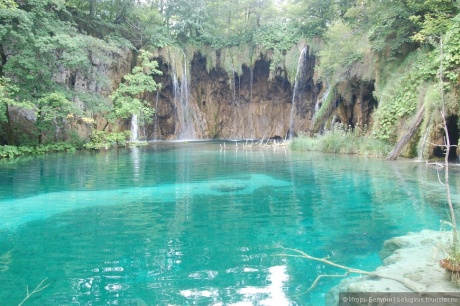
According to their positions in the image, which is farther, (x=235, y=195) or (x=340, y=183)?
(x=340, y=183)

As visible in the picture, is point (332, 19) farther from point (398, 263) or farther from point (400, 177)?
point (398, 263)

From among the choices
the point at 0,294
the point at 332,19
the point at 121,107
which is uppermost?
the point at 332,19

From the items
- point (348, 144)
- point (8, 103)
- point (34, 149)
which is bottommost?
point (34, 149)

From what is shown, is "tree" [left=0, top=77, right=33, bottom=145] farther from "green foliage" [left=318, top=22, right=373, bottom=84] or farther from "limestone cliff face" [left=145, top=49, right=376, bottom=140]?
"green foliage" [left=318, top=22, right=373, bottom=84]

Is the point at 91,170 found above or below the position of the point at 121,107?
below

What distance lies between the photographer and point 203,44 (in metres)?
33.0

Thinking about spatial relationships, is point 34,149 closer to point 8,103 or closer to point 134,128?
point 8,103

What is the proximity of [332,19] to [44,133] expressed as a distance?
22.0 meters

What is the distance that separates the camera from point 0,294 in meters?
3.83

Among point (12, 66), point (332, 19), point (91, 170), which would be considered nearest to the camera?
point (91, 170)

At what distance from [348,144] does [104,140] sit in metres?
14.5

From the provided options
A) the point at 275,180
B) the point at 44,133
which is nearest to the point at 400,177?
the point at 275,180

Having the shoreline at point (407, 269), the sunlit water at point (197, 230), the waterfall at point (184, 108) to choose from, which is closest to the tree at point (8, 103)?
the sunlit water at point (197, 230)

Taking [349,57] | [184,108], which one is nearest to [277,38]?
[184,108]
